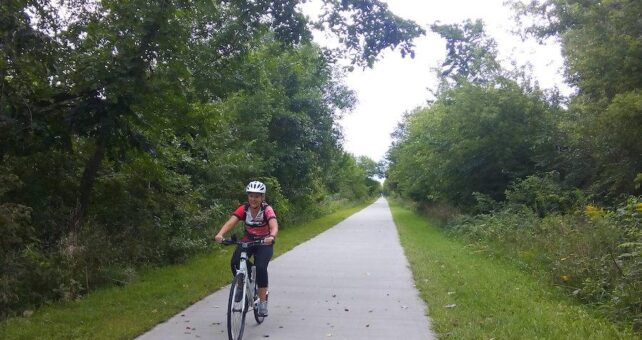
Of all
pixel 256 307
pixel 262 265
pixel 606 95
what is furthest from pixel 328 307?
pixel 606 95

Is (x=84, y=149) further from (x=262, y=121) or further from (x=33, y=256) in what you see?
(x=262, y=121)

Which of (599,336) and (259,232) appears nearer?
(599,336)

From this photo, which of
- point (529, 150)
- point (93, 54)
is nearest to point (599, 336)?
point (93, 54)

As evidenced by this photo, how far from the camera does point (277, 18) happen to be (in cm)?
1064

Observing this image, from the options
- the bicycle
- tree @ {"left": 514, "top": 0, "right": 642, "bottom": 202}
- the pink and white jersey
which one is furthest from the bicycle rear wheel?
tree @ {"left": 514, "top": 0, "right": 642, "bottom": 202}

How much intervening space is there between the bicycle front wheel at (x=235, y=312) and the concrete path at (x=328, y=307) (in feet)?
1.13

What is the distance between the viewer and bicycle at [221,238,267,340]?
18.9 feet

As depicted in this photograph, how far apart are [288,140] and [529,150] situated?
11.1 metres

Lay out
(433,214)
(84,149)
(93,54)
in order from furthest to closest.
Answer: (433,214) → (84,149) → (93,54)

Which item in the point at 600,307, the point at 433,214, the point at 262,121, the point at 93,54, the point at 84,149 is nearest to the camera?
the point at 600,307

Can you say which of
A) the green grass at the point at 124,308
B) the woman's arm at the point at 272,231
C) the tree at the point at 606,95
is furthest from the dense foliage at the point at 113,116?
the tree at the point at 606,95

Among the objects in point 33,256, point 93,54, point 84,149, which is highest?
point 93,54

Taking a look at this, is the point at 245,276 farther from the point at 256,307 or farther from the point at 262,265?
the point at 256,307

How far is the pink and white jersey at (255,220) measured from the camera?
6.66 meters
